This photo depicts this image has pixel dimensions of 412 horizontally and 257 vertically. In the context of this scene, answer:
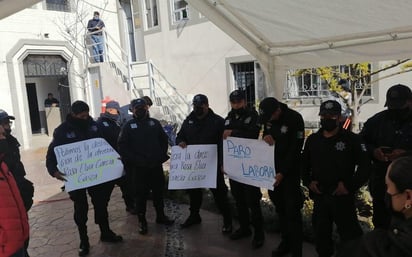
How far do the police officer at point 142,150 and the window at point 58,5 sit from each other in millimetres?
11778

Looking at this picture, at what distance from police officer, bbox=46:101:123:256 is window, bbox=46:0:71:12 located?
12.0 m

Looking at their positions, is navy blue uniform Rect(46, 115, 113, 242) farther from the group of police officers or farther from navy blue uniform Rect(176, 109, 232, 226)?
navy blue uniform Rect(176, 109, 232, 226)

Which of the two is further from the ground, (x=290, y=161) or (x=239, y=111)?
(x=239, y=111)

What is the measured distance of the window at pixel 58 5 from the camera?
14.4m

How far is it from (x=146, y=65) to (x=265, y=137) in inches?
422

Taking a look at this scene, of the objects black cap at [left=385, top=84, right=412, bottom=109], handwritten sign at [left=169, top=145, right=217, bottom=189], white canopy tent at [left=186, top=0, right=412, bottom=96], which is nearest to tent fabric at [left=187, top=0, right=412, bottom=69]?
white canopy tent at [left=186, top=0, right=412, bottom=96]

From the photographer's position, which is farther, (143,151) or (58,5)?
(58,5)

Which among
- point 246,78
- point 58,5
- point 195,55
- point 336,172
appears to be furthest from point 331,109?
point 58,5

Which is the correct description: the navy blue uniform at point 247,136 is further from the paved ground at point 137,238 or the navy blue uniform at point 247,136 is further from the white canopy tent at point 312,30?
the white canopy tent at point 312,30

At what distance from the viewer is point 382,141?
11.2ft

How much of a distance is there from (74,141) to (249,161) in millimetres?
2081

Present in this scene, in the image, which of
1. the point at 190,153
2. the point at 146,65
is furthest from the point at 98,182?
the point at 146,65

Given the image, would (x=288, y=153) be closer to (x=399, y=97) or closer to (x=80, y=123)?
(x=399, y=97)

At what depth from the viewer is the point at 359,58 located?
423 cm
